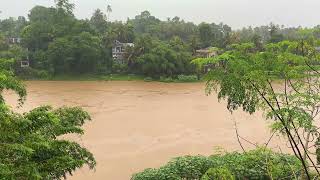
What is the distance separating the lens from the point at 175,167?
6793 millimetres

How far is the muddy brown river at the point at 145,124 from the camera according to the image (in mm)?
9828

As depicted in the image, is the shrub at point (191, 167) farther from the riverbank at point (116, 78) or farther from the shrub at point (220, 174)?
the riverbank at point (116, 78)

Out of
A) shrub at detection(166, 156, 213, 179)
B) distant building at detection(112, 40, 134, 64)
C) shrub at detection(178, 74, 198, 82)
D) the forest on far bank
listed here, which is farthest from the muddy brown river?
distant building at detection(112, 40, 134, 64)

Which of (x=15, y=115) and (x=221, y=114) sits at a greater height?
(x=15, y=115)

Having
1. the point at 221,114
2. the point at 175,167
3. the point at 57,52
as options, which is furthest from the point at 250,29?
the point at 175,167

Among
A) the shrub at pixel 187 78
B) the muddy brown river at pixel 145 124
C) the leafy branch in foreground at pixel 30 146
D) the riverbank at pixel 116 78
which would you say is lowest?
the muddy brown river at pixel 145 124

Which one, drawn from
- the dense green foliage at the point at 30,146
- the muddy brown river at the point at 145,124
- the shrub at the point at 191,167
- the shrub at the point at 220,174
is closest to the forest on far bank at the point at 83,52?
the muddy brown river at the point at 145,124

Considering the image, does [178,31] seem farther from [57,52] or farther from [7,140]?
[7,140]

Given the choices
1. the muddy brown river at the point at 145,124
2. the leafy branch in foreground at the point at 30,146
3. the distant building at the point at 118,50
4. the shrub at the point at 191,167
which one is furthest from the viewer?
the distant building at the point at 118,50

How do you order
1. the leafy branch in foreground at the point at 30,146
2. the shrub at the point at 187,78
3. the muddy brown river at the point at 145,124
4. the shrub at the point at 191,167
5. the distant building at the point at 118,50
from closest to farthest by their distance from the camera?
the leafy branch in foreground at the point at 30,146
the shrub at the point at 191,167
the muddy brown river at the point at 145,124
the shrub at the point at 187,78
the distant building at the point at 118,50

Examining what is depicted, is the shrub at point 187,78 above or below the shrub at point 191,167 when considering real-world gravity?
above

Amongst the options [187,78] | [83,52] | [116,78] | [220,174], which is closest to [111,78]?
[116,78]

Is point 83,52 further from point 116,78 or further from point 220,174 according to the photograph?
point 220,174

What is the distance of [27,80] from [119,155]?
592 inches
